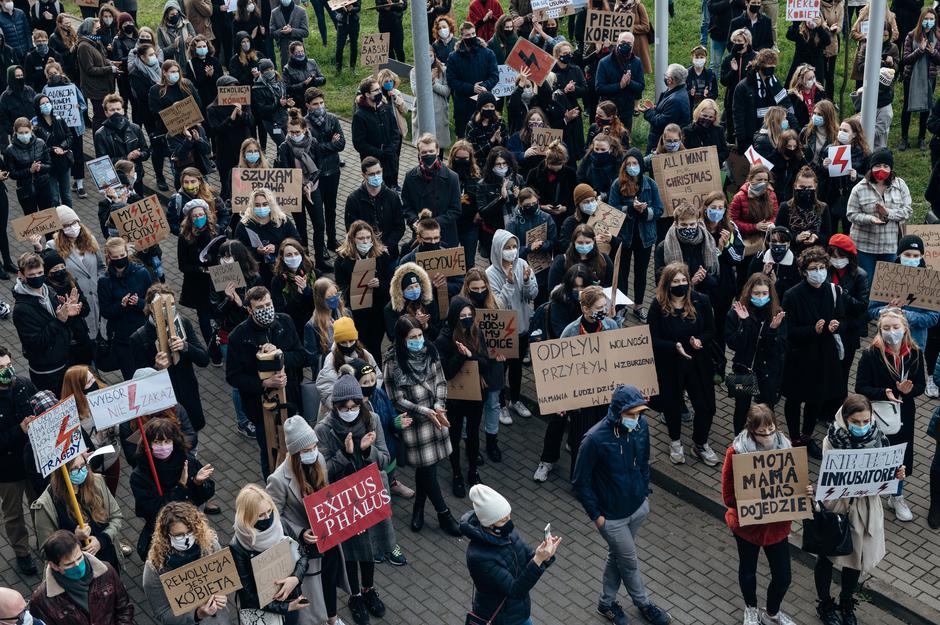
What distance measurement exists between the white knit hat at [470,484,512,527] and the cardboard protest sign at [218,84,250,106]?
10254mm

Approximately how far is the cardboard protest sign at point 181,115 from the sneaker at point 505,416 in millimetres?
6352

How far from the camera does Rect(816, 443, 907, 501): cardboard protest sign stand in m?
9.99

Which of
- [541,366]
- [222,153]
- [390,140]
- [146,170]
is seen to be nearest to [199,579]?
[541,366]

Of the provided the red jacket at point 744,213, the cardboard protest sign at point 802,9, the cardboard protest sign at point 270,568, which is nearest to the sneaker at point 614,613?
the cardboard protest sign at point 270,568

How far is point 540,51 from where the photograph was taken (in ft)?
57.2

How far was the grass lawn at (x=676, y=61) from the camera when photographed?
18.5 m

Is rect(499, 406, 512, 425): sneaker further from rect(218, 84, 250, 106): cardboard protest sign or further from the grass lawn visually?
rect(218, 84, 250, 106): cardboard protest sign

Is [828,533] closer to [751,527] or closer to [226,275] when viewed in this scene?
[751,527]

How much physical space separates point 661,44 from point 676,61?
176 inches

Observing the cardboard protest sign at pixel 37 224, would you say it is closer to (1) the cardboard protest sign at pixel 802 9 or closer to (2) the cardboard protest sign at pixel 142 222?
(2) the cardboard protest sign at pixel 142 222

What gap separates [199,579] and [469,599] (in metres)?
2.75

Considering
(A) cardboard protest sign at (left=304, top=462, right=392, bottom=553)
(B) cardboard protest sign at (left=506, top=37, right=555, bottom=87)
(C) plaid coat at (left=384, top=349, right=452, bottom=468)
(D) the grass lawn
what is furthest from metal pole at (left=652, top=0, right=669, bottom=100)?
(A) cardboard protest sign at (left=304, top=462, right=392, bottom=553)

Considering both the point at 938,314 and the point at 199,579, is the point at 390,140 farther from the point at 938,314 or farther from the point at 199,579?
the point at 199,579

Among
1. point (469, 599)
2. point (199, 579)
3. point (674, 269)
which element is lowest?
point (469, 599)
